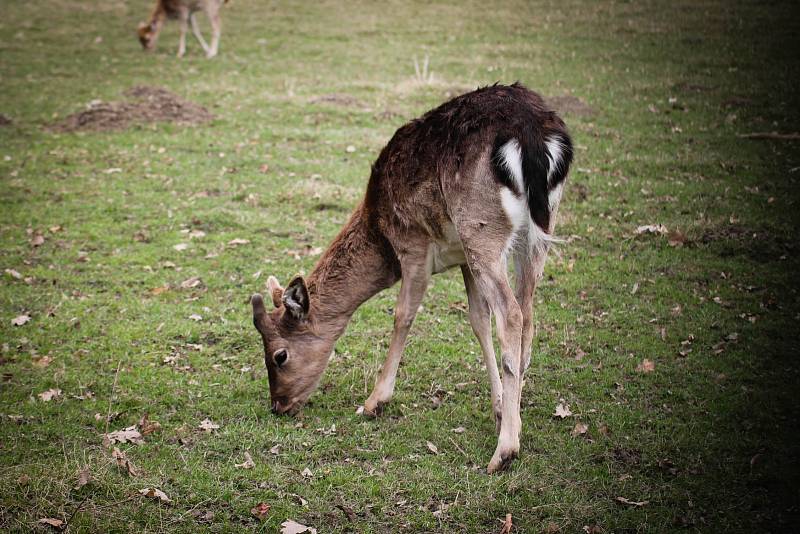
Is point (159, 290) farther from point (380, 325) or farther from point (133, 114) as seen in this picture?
point (133, 114)

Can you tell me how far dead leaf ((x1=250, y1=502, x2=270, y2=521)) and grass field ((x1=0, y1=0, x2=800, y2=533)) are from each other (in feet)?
0.12

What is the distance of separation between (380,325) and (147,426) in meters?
2.92

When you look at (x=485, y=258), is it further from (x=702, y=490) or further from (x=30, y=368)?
(x=30, y=368)

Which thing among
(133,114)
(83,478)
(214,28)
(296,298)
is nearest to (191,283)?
(296,298)

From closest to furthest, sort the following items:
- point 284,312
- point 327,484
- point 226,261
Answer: point 327,484 → point 284,312 → point 226,261

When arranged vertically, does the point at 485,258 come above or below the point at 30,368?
above

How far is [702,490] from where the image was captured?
5.26 meters

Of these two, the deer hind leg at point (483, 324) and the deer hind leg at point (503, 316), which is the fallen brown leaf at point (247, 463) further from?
the deer hind leg at point (483, 324)

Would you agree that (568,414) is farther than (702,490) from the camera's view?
Yes

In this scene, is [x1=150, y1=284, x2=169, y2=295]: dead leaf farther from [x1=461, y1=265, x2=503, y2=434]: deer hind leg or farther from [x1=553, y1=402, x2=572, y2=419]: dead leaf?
[x1=553, y1=402, x2=572, y2=419]: dead leaf

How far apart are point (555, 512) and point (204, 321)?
467cm

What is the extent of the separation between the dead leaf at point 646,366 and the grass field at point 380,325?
4 centimetres

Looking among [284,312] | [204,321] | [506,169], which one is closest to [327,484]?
[284,312]

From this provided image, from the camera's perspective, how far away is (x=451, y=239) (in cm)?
591
